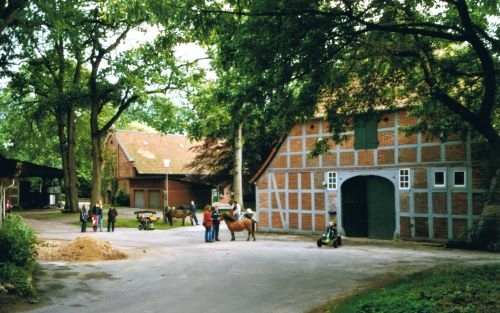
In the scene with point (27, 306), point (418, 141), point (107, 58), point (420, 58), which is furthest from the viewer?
point (107, 58)

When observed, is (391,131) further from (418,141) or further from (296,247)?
(296,247)

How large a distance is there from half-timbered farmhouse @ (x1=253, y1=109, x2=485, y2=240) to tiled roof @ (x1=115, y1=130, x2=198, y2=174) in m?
24.1

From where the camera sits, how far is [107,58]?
33031mm

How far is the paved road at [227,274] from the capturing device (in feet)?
34.5

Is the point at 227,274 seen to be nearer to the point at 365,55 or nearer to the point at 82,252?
the point at 82,252

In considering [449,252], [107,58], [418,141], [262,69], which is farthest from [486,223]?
[107,58]

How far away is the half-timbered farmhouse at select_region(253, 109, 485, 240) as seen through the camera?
2034 cm

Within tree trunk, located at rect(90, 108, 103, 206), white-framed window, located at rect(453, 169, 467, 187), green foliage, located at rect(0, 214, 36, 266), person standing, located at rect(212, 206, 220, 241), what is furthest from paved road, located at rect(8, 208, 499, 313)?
tree trunk, located at rect(90, 108, 103, 206)

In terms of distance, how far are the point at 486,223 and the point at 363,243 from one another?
16.8 feet

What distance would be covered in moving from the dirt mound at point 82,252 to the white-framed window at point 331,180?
10.9 metres

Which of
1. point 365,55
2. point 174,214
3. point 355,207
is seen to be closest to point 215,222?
point 355,207

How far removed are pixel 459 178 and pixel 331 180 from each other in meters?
6.15

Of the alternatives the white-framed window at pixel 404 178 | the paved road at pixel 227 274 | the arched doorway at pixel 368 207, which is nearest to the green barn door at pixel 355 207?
the arched doorway at pixel 368 207

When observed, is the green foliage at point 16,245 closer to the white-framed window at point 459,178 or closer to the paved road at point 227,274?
the paved road at point 227,274
